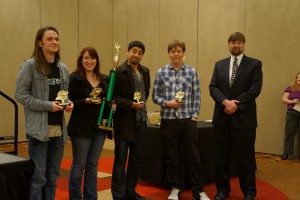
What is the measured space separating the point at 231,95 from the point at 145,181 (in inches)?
67.0

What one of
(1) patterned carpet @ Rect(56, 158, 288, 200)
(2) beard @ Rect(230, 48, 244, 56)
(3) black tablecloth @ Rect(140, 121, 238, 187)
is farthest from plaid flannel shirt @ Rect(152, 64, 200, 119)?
(1) patterned carpet @ Rect(56, 158, 288, 200)

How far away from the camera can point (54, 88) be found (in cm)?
285

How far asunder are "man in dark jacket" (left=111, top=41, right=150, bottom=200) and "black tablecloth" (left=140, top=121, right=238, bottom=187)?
82cm

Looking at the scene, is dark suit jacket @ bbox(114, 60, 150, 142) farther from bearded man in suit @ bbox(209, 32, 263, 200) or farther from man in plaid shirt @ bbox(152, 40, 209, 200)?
bearded man in suit @ bbox(209, 32, 263, 200)

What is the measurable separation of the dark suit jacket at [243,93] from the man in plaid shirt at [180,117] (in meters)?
0.29

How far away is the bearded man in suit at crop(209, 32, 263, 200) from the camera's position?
3719mm

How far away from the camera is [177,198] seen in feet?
12.6

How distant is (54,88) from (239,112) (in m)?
1.93

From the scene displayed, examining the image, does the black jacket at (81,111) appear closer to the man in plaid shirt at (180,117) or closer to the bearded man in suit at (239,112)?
the man in plaid shirt at (180,117)

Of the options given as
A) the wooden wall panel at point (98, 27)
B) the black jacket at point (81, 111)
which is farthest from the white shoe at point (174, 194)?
the wooden wall panel at point (98, 27)

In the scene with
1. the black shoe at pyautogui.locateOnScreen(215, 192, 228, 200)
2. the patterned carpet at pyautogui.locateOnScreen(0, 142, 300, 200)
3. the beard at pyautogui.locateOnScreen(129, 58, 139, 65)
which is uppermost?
the beard at pyautogui.locateOnScreen(129, 58, 139, 65)

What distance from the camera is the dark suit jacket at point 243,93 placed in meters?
3.70

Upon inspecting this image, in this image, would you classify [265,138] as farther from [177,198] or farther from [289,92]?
[177,198]

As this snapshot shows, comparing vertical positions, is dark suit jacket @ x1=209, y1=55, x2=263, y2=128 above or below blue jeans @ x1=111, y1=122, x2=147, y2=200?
above
